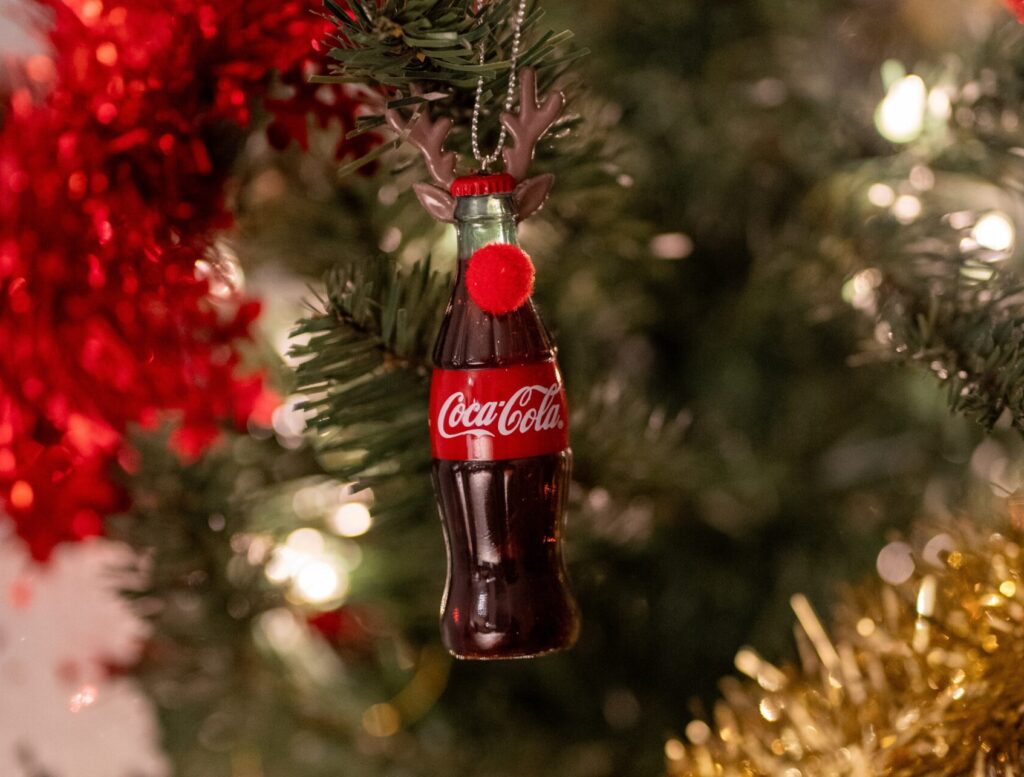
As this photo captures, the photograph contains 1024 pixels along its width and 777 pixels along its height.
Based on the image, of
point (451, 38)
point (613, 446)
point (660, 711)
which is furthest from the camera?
point (660, 711)

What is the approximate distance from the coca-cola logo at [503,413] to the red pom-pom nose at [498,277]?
1.4 inches

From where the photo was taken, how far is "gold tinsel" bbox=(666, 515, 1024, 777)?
36 centimetres

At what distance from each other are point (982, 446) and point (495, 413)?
474 mm

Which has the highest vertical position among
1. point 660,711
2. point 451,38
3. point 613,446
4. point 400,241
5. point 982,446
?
point 451,38

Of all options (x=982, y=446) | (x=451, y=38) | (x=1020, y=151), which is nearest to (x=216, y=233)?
(x=451, y=38)

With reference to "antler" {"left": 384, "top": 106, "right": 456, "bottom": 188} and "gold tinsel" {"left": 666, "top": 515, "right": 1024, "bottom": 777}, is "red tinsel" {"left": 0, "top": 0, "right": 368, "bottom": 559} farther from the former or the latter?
"gold tinsel" {"left": 666, "top": 515, "right": 1024, "bottom": 777}

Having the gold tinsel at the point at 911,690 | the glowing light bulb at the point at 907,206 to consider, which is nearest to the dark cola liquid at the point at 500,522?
the gold tinsel at the point at 911,690

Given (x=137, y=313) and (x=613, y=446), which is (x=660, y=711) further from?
(x=137, y=313)

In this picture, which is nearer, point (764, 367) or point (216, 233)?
point (216, 233)

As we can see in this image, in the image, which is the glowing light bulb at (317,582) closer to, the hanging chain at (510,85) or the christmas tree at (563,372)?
the christmas tree at (563,372)

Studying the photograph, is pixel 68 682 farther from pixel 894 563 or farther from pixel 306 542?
pixel 894 563

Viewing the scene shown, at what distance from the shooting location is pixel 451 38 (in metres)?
0.32

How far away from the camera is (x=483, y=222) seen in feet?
1.19

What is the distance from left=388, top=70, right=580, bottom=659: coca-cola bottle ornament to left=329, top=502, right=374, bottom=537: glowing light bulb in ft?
0.99
